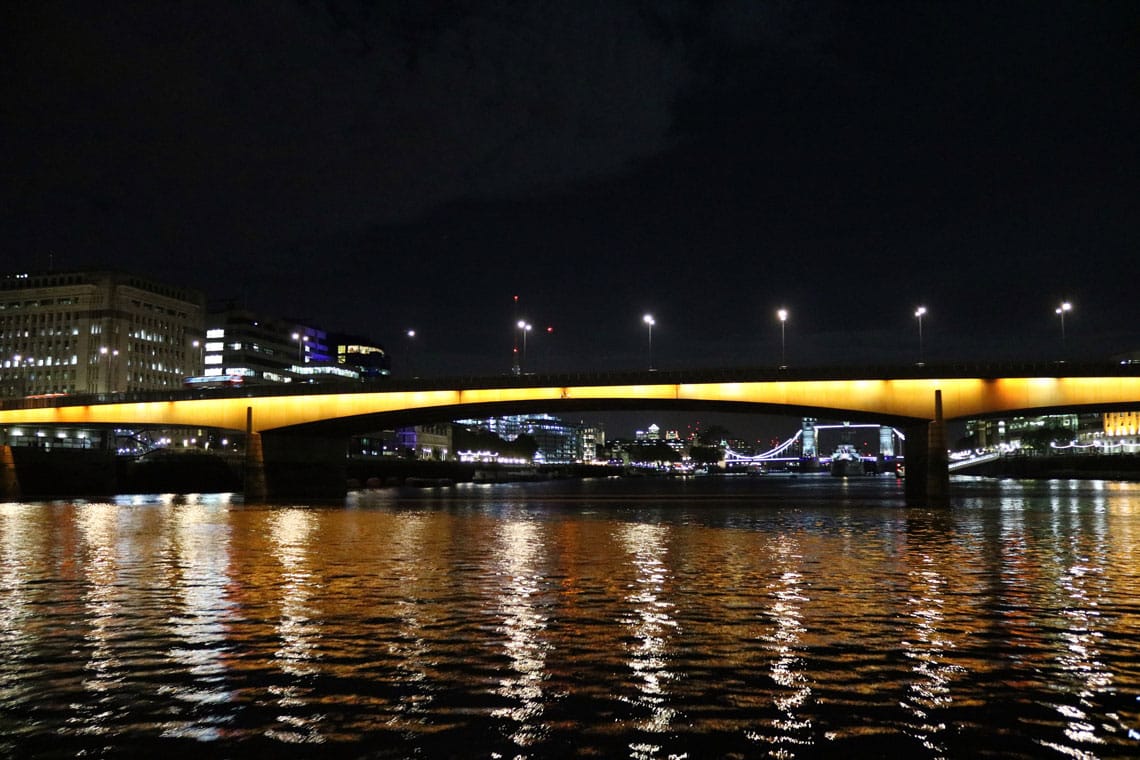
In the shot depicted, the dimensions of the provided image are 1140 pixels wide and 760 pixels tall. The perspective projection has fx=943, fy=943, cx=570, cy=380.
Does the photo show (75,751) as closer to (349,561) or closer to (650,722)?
(650,722)

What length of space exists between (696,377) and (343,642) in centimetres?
6888

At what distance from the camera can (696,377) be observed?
271ft

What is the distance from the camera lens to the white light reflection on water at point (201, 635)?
10.9m

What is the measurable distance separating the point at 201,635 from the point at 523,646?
18.4ft

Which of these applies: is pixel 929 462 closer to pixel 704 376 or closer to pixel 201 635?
pixel 704 376

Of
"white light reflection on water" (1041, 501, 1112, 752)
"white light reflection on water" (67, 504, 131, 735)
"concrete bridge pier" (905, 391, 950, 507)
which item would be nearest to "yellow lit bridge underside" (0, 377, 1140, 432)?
"concrete bridge pier" (905, 391, 950, 507)

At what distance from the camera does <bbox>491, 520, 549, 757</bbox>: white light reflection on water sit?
10.8 m

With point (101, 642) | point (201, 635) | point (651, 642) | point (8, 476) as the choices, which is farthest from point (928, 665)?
point (8, 476)

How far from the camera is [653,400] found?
86.2 meters

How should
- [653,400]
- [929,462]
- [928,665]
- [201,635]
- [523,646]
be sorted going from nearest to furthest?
[928,665], [523,646], [201,635], [929,462], [653,400]

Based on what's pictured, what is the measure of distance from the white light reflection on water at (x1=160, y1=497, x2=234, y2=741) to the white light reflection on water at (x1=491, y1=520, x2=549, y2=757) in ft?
11.0

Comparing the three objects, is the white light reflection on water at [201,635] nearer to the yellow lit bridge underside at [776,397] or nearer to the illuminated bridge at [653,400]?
the illuminated bridge at [653,400]

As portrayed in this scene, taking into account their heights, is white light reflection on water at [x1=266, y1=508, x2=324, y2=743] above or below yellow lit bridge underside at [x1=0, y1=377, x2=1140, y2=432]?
below

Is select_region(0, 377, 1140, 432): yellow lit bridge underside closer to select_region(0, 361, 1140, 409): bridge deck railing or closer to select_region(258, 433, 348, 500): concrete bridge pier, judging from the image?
select_region(0, 361, 1140, 409): bridge deck railing
